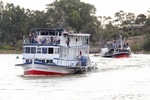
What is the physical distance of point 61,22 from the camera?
159 meters

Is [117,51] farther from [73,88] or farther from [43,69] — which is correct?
[73,88]

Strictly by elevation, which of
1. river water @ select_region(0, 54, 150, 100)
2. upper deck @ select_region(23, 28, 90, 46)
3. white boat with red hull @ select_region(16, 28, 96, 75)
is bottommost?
river water @ select_region(0, 54, 150, 100)

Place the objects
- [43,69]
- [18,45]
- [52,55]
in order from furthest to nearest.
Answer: [18,45] < [52,55] < [43,69]

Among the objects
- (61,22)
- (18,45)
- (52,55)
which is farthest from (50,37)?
(61,22)

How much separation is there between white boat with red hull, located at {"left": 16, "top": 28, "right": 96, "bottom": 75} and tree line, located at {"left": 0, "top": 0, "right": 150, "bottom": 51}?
253 feet

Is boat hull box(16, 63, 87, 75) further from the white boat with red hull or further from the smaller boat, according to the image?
the smaller boat

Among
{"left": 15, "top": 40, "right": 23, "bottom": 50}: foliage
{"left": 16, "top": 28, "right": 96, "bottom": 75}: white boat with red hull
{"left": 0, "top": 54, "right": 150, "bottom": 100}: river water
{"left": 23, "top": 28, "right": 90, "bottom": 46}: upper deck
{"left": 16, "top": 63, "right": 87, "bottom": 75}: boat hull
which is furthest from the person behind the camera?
{"left": 15, "top": 40, "right": 23, "bottom": 50}: foliage

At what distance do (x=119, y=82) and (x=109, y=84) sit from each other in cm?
227

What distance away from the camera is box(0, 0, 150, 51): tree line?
146 m

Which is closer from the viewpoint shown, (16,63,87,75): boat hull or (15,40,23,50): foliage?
(16,63,87,75): boat hull

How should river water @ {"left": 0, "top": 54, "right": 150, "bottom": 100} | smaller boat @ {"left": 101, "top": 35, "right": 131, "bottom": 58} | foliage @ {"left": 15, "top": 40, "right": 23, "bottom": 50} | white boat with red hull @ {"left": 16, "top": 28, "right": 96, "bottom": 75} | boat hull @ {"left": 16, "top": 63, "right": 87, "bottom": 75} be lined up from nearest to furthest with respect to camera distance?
river water @ {"left": 0, "top": 54, "right": 150, "bottom": 100}
boat hull @ {"left": 16, "top": 63, "right": 87, "bottom": 75}
white boat with red hull @ {"left": 16, "top": 28, "right": 96, "bottom": 75}
smaller boat @ {"left": 101, "top": 35, "right": 131, "bottom": 58}
foliage @ {"left": 15, "top": 40, "right": 23, "bottom": 50}

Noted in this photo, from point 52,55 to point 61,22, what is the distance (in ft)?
347

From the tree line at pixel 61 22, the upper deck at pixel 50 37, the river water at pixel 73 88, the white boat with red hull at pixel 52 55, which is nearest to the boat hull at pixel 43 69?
the white boat with red hull at pixel 52 55

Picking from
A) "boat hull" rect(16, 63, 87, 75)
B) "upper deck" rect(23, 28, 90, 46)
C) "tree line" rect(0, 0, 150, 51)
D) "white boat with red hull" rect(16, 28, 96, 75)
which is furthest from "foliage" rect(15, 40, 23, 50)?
"boat hull" rect(16, 63, 87, 75)
